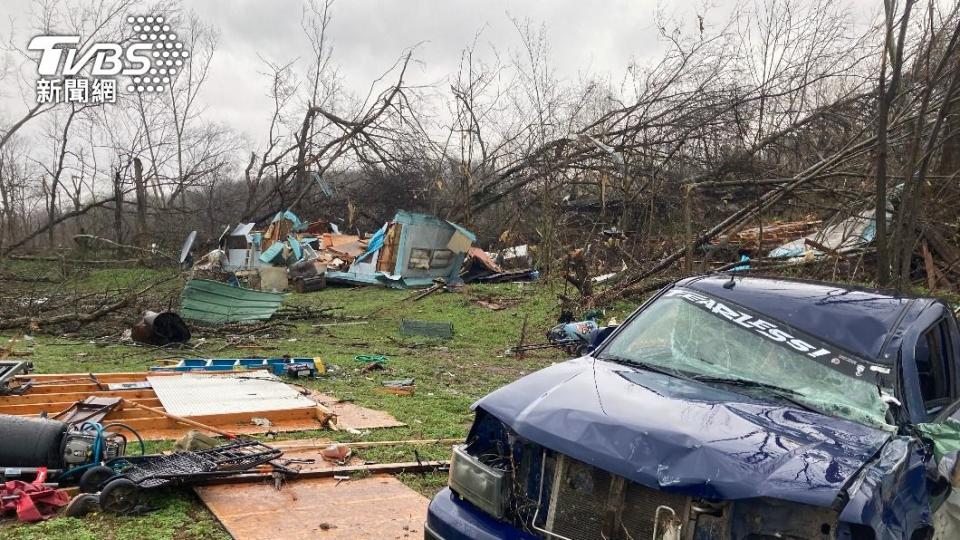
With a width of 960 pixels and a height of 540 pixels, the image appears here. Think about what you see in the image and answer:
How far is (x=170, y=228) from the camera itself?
94.5 feet

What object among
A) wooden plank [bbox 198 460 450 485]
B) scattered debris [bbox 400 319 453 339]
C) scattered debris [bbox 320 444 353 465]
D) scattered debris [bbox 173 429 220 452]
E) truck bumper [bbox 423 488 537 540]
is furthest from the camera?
scattered debris [bbox 400 319 453 339]

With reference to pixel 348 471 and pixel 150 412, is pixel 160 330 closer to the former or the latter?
pixel 150 412

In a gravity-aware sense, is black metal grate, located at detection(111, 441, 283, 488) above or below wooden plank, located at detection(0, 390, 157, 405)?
above

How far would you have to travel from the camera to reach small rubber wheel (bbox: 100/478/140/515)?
3877 mm

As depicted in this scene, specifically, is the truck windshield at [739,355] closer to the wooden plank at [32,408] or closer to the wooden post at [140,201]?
the wooden plank at [32,408]

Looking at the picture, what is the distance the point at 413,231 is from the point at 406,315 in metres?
5.25

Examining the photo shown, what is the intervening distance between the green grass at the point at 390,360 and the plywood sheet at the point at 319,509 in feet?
0.49

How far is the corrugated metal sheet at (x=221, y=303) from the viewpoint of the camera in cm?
1366

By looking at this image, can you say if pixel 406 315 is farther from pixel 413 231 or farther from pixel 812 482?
pixel 812 482

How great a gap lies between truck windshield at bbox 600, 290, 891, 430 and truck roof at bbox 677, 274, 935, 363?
0.13 m

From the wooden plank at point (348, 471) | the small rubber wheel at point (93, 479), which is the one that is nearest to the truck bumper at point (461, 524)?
the wooden plank at point (348, 471)

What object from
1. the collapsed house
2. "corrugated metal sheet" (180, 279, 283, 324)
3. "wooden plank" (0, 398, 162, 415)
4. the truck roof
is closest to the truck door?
the truck roof

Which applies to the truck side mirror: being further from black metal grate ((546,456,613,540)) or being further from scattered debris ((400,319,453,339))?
scattered debris ((400,319,453,339))

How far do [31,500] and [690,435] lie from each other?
11.9 feet
